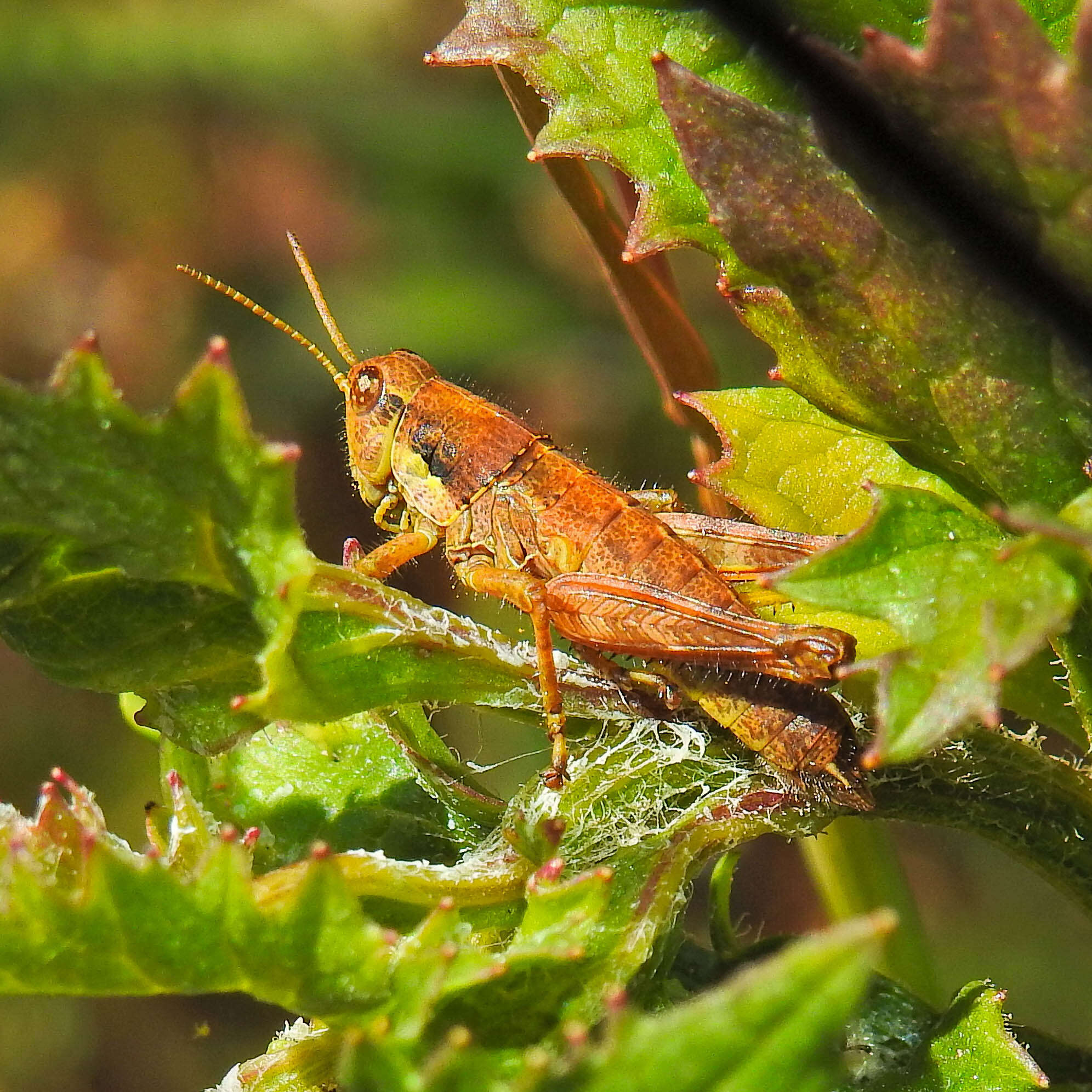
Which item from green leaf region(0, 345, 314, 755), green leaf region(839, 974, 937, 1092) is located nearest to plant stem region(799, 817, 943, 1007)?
green leaf region(839, 974, 937, 1092)

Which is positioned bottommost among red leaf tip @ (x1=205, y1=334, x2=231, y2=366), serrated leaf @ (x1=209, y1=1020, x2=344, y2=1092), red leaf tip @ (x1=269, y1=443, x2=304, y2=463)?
serrated leaf @ (x1=209, y1=1020, x2=344, y2=1092)

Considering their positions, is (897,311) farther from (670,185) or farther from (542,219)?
(542,219)

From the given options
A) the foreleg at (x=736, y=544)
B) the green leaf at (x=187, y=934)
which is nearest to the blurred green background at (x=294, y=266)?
the foreleg at (x=736, y=544)

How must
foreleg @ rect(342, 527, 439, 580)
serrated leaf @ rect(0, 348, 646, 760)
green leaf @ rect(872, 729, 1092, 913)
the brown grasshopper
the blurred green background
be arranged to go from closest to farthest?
serrated leaf @ rect(0, 348, 646, 760) < green leaf @ rect(872, 729, 1092, 913) < the brown grasshopper < foreleg @ rect(342, 527, 439, 580) < the blurred green background

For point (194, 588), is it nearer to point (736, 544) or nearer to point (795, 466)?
point (795, 466)

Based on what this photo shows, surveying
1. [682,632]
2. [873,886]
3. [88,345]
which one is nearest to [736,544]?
[682,632]

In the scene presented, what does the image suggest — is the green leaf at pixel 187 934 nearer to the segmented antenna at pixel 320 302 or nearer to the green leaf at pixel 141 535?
the green leaf at pixel 141 535

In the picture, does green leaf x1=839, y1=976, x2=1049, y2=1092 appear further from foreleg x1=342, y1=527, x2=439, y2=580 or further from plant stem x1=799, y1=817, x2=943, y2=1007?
foreleg x1=342, y1=527, x2=439, y2=580

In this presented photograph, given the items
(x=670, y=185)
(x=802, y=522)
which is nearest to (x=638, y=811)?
(x=802, y=522)

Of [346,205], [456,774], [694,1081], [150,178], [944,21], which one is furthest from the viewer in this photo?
[346,205]
